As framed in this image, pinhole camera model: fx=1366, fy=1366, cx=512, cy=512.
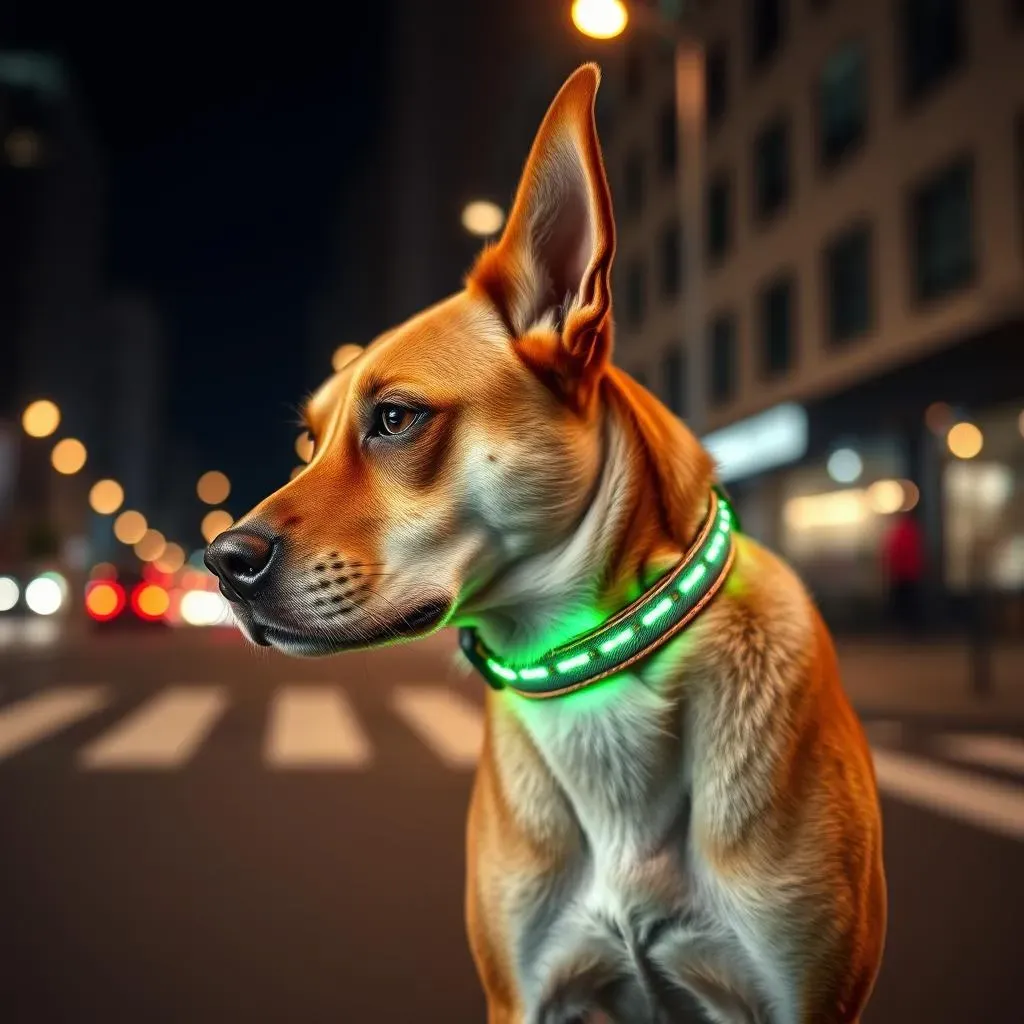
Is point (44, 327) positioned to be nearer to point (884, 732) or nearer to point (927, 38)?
point (927, 38)

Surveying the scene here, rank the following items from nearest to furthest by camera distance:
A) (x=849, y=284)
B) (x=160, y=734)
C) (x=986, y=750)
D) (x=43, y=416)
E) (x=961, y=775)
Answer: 1. (x=961, y=775)
2. (x=986, y=750)
3. (x=160, y=734)
4. (x=849, y=284)
5. (x=43, y=416)

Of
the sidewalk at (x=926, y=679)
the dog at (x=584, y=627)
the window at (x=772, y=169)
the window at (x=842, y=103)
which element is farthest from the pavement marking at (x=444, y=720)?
the window at (x=772, y=169)

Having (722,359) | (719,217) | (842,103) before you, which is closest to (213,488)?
(722,359)

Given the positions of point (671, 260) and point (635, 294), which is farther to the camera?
point (635, 294)

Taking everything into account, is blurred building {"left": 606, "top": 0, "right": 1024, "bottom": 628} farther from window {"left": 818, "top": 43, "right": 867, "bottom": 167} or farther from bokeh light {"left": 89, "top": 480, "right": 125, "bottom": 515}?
bokeh light {"left": 89, "top": 480, "right": 125, "bottom": 515}

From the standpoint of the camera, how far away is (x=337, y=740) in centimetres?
961

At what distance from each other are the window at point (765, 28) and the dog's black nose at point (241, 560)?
97.0ft

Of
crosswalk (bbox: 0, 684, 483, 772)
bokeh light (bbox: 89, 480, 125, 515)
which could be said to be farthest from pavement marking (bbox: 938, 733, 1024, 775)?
bokeh light (bbox: 89, 480, 125, 515)

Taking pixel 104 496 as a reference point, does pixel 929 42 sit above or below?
above

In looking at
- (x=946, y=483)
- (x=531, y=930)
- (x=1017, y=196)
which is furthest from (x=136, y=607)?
(x=531, y=930)

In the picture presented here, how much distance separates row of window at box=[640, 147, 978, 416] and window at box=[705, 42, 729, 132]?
4.80 m

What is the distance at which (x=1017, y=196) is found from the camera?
20203mm

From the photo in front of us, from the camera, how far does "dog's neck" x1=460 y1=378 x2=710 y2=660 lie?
1.99 meters

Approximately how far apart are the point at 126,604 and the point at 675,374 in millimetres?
15749
